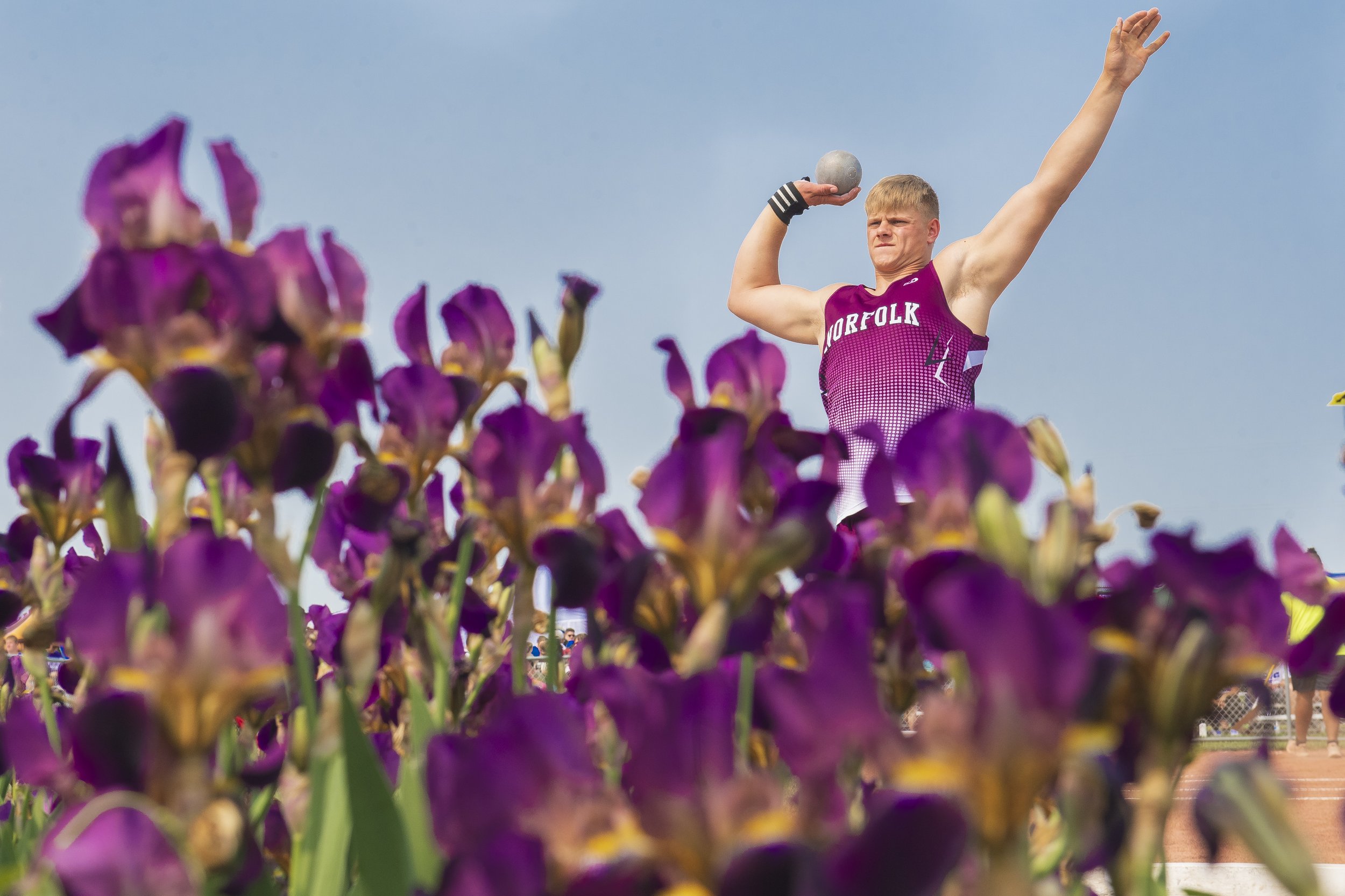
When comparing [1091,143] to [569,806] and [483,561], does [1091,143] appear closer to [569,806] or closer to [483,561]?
[483,561]

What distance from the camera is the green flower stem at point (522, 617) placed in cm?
93

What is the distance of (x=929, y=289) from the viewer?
3.54m

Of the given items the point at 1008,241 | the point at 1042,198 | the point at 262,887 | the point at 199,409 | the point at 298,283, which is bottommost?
the point at 262,887

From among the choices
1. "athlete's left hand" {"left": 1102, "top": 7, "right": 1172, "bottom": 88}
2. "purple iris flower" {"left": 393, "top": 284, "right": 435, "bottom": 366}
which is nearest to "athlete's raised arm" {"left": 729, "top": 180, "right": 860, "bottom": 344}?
"athlete's left hand" {"left": 1102, "top": 7, "right": 1172, "bottom": 88}

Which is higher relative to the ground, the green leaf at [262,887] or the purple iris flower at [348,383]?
the purple iris flower at [348,383]

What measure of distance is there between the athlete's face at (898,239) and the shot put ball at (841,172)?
37 cm

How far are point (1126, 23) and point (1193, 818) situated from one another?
3299 mm

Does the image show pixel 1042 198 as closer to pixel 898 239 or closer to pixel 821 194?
pixel 898 239

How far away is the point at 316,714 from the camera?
0.83 metres

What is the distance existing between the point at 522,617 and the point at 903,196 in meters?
3.21

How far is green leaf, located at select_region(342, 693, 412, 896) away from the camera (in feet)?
2.16

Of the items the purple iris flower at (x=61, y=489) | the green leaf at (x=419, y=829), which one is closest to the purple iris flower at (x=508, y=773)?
the green leaf at (x=419, y=829)

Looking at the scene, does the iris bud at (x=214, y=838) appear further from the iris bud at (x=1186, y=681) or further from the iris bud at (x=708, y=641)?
the iris bud at (x=1186, y=681)

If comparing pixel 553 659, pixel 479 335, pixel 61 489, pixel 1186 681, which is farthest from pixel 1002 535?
pixel 61 489
